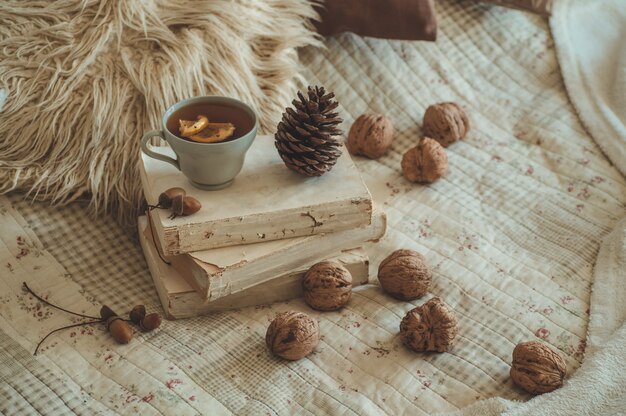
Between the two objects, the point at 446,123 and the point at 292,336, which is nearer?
the point at 292,336

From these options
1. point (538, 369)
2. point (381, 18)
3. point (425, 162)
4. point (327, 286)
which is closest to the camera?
point (538, 369)

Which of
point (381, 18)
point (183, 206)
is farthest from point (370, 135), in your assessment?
point (183, 206)

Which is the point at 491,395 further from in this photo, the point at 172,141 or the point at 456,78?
the point at 456,78

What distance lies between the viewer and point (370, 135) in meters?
1.27

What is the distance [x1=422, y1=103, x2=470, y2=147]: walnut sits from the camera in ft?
4.26

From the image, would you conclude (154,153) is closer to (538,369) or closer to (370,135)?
(370,135)

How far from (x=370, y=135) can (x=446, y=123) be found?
0.15m

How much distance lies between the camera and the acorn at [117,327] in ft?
3.04

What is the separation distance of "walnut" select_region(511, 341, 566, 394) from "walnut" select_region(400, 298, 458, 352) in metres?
0.09

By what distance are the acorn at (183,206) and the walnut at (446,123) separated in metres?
0.55

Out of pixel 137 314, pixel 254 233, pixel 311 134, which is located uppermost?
pixel 311 134

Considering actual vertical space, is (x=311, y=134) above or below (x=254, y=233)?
above

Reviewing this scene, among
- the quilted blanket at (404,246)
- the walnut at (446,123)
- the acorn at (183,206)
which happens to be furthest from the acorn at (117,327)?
the walnut at (446,123)

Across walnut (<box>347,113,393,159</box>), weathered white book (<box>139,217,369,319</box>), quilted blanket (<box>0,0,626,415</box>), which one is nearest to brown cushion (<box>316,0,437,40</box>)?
quilted blanket (<box>0,0,626,415</box>)
